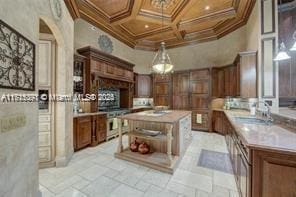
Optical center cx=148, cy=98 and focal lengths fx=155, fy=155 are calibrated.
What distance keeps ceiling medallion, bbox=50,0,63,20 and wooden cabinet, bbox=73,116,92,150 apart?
6.84 ft

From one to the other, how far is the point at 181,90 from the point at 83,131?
13.3 feet

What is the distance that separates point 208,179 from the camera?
254cm

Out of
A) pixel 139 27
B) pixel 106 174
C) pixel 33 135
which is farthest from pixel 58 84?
pixel 139 27

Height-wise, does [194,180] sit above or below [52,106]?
below

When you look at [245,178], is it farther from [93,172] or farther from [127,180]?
[93,172]

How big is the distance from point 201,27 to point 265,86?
3255 millimetres

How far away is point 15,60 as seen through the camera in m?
1.48

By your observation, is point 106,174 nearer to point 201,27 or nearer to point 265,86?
point 265,86

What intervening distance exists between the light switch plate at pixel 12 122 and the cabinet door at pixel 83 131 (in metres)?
2.07

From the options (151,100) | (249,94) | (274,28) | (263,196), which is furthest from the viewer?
(151,100)

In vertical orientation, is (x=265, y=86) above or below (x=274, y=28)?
below

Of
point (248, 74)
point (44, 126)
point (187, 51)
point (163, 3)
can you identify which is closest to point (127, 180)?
point (44, 126)

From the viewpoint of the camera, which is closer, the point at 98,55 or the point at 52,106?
the point at 52,106

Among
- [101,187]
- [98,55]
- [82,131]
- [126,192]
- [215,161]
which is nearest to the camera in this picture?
[126,192]
